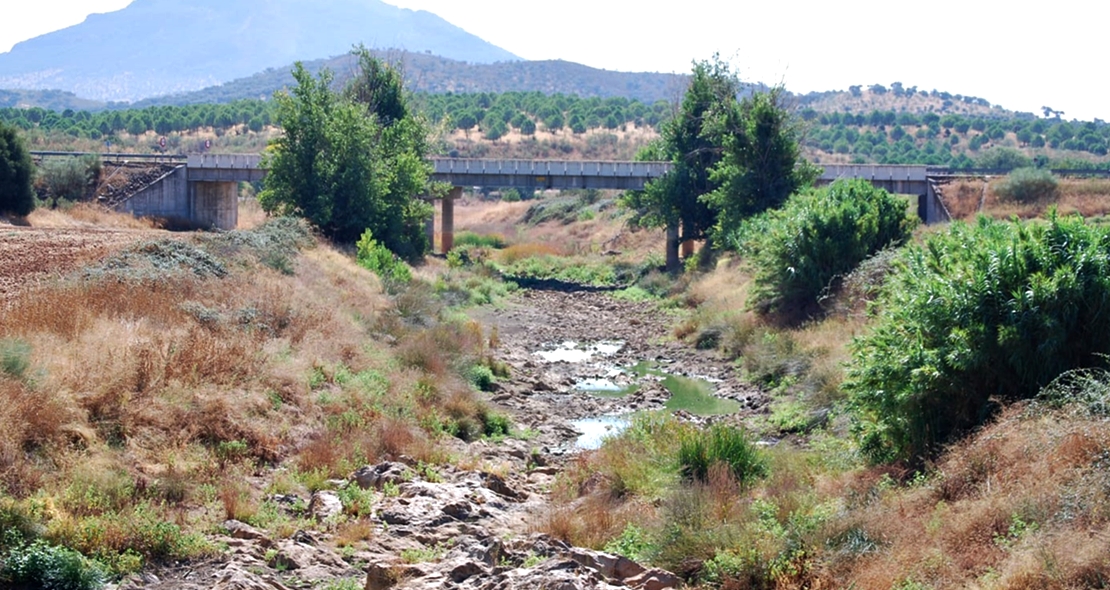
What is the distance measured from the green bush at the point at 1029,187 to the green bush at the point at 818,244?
31374mm

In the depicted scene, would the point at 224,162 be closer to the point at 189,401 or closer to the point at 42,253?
the point at 42,253

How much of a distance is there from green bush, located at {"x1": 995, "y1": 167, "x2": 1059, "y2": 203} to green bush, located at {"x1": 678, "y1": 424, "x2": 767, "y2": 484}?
53.4 m

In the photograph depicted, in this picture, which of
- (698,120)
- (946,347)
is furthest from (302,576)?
(698,120)

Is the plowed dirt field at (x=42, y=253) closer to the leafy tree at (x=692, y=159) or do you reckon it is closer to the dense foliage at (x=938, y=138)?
the leafy tree at (x=692, y=159)

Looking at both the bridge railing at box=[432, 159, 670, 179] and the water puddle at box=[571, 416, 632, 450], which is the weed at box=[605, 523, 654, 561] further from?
A: the bridge railing at box=[432, 159, 670, 179]

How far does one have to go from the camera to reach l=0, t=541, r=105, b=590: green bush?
45.2 ft

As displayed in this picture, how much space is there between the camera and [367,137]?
166ft

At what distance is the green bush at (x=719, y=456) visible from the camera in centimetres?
1878

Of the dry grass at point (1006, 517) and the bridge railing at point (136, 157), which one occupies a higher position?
the bridge railing at point (136, 157)

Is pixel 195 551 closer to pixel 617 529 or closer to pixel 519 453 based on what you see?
pixel 617 529

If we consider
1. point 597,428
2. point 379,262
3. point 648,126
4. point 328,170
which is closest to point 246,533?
point 597,428

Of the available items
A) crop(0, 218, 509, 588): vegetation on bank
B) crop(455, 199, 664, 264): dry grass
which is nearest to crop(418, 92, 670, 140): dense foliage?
crop(455, 199, 664, 264): dry grass

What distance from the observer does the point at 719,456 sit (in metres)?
18.9

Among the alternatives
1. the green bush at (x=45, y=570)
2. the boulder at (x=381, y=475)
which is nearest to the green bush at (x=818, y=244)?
the boulder at (x=381, y=475)
